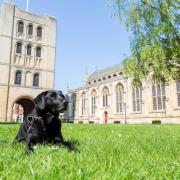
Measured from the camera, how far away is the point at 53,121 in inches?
152

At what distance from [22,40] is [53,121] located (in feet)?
111

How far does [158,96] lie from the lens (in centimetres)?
3650

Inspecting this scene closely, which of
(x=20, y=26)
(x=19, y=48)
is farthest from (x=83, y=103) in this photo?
(x=20, y=26)

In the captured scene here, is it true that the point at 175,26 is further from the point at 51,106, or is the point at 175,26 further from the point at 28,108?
the point at 28,108

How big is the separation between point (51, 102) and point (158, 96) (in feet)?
113

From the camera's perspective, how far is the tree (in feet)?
28.9

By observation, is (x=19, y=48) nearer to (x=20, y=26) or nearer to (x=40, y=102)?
(x=20, y=26)

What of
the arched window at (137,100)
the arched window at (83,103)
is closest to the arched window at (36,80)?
the arched window at (137,100)

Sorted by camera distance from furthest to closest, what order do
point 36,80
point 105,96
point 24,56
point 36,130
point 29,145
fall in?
point 105,96 → point 36,80 → point 24,56 → point 36,130 → point 29,145

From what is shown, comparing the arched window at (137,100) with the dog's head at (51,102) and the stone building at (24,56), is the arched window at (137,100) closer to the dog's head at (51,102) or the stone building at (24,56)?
the stone building at (24,56)

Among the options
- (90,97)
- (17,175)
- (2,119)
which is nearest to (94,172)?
(17,175)

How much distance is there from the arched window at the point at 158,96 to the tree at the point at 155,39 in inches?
1022

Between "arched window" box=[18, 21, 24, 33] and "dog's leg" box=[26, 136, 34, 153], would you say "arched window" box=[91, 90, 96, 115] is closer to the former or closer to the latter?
"arched window" box=[18, 21, 24, 33]

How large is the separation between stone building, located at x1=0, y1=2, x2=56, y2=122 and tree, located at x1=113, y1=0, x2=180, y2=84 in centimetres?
2555
